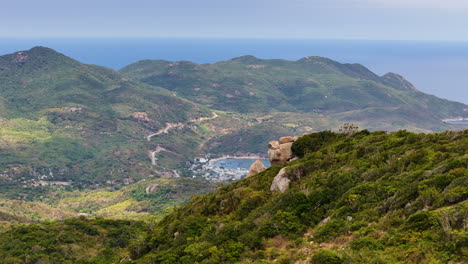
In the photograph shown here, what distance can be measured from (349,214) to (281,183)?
33.9 ft

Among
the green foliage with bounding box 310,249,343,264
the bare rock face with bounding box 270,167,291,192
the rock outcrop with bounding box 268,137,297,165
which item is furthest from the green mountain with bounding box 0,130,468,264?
the rock outcrop with bounding box 268,137,297,165

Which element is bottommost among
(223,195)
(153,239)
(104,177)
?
(104,177)

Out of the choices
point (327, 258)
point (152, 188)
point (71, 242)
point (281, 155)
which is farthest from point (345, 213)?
point (152, 188)

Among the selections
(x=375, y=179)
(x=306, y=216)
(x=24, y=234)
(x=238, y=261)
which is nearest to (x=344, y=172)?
(x=375, y=179)

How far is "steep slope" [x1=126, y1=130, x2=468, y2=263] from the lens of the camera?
Answer: 1855cm

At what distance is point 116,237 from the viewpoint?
2596 inches

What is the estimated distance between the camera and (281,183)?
33.9 m

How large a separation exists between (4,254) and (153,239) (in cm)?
3300

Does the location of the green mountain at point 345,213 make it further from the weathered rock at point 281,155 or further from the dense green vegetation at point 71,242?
the dense green vegetation at point 71,242

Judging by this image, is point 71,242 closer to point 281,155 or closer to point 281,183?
point 281,155

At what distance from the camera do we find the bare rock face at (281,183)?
33469mm

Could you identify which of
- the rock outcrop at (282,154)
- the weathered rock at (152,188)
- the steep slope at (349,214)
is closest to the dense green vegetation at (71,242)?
the rock outcrop at (282,154)

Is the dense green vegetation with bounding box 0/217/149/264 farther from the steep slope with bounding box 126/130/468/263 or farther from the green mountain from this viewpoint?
the steep slope with bounding box 126/130/468/263

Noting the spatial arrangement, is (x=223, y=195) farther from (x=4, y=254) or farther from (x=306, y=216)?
(x=4, y=254)
